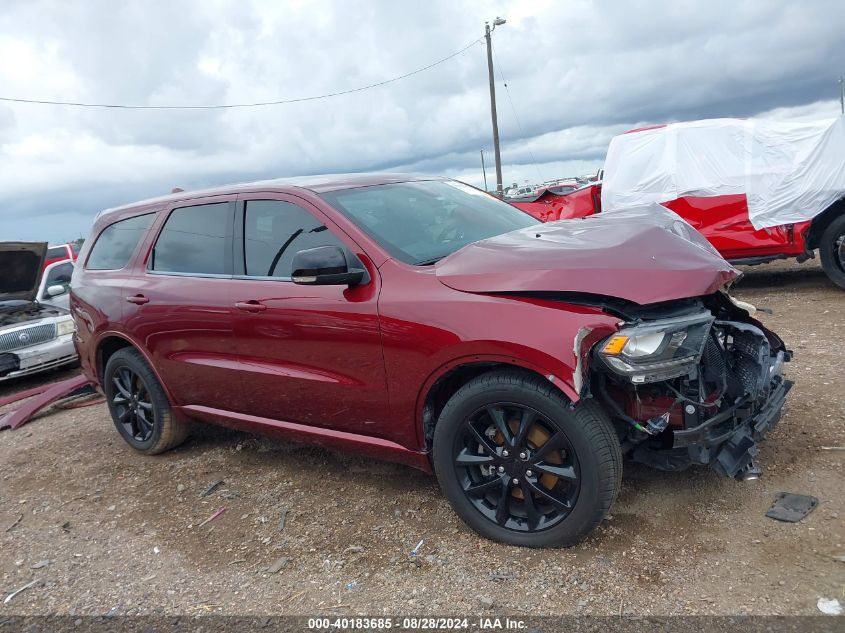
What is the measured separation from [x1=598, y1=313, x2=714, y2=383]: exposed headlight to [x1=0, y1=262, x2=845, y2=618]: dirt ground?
832mm

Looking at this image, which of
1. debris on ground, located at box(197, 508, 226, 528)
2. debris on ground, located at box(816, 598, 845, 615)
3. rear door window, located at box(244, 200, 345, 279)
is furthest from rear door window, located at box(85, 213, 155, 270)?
debris on ground, located at box(816, 598, 845, 615)

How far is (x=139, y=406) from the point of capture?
4.68m

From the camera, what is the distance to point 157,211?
14.9 ft

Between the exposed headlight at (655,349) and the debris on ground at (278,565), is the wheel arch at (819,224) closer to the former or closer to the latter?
the exposed headlight at (655,349)

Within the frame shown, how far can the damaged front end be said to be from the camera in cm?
261

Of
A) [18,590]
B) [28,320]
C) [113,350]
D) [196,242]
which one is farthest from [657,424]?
[28,320]

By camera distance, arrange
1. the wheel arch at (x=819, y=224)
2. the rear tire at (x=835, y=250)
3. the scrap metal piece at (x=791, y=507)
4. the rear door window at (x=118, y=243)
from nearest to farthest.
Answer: the scrap metal piece at (x=791, y=507)
the rear door window at (x=118, y=243)
the rear tire at (x=835, y=250)
the wheel arch at (x=819, y=224)

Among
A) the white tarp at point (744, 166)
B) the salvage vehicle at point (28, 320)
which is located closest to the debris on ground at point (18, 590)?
the salvage vehicle at point (28, 320)

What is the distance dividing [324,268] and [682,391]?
5.57 feet

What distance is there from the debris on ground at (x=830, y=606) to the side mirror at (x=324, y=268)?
2295 mm

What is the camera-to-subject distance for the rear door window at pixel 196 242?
12.9 ft

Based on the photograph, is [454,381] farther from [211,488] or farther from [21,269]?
[21,269]

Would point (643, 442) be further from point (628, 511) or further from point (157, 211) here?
point (157, 211)

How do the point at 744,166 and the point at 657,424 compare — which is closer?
the point at 657,424
